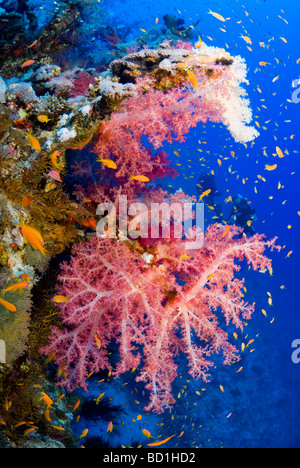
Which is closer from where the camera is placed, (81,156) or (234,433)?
(81,156)

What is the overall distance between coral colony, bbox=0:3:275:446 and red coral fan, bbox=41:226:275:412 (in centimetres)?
2

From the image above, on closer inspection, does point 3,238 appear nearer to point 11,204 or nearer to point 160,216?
point 11,204

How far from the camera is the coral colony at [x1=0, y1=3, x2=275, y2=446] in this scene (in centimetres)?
378

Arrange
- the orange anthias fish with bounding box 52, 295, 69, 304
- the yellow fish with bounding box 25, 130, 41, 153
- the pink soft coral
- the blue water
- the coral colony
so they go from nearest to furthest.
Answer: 1. the yellow fish with bounding box 25, 130, 41, 153
2. the orange anthias fish with bounding box 52, 295, 69, 304
3. the coral colony
4. the pink soft coral
5. the blue water

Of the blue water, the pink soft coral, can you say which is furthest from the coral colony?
the blue water

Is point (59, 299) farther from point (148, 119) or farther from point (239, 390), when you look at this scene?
point (239, 390)

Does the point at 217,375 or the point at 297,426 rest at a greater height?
the point at 217,375

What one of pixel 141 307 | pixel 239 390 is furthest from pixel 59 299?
pixel 239 390

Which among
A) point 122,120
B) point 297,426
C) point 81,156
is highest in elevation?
point 122,120

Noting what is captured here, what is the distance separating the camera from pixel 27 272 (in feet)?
12.6

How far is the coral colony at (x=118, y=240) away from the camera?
12.4 feet

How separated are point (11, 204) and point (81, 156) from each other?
7.13ft

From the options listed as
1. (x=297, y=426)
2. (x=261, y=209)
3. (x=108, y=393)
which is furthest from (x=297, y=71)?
(x=108, y=393)

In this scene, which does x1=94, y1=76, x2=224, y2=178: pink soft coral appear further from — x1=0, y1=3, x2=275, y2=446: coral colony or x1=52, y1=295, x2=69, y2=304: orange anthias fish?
x1=52, y1=295, x2=69, y2=304: orange anthias fish
